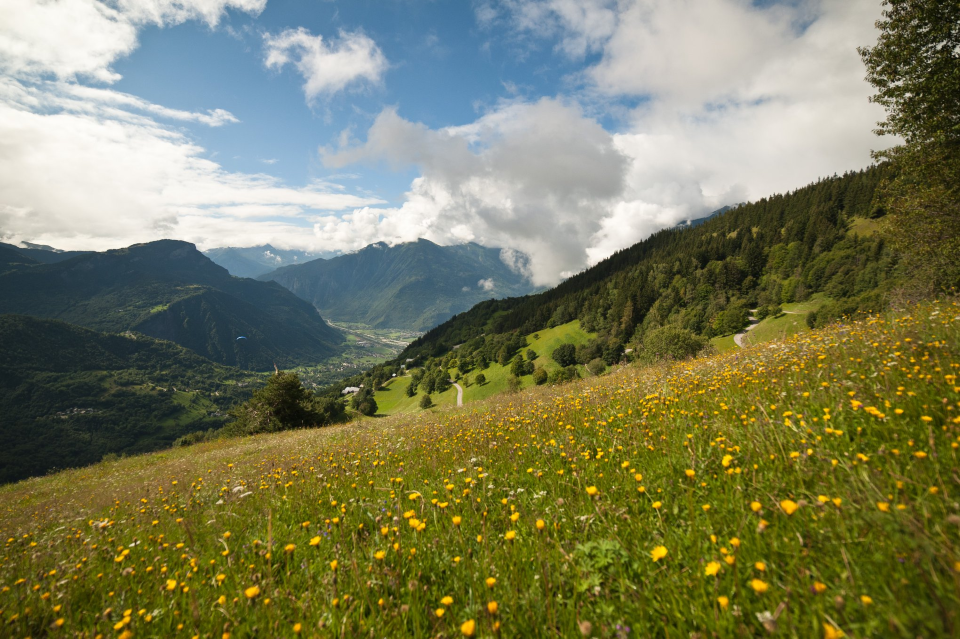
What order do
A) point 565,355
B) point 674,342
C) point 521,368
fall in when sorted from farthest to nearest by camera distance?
point 521,368 < point 565,355 < point 674,342

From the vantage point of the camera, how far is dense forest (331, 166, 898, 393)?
100875 mm

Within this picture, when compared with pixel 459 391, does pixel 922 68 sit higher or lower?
higher

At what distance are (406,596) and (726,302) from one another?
443 ft

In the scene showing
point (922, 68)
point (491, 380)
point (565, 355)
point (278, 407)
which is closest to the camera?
point (922, 68)

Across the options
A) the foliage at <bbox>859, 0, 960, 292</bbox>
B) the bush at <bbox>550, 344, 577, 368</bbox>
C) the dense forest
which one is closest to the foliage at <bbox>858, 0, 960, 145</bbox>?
the foliage at <bbox>859, 0, 960, 292</bbox>

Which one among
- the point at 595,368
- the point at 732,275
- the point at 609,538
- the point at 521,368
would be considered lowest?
the point at 521,368

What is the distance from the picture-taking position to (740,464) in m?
3.65

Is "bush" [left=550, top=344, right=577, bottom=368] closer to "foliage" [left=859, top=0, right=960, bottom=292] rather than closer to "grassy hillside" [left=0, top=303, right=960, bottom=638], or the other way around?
"foliage" [left=859, top=0, right=960, bottom=292]

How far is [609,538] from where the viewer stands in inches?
118

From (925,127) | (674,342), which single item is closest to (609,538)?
(925,127)

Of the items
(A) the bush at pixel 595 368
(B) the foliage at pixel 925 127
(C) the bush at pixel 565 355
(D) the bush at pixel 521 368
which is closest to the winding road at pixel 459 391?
(D) the bush at pixel 521 368

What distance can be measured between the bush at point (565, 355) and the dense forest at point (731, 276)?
2545 mm

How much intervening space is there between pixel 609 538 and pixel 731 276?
148 metres

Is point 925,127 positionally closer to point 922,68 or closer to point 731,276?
point 922,68
